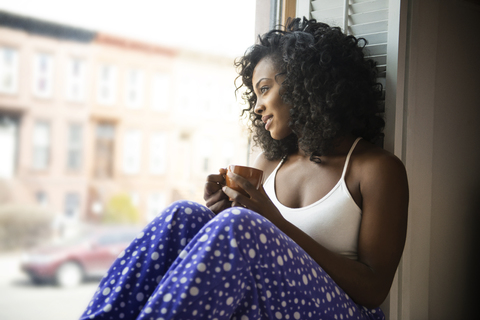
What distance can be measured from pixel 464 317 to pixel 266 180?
106cm

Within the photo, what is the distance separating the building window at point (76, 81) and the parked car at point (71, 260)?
69.2 inches

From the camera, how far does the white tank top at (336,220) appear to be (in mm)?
1038

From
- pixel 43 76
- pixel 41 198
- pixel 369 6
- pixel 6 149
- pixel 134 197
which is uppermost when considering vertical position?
pixel 43 76

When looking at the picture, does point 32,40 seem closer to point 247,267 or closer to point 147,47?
point 147,47

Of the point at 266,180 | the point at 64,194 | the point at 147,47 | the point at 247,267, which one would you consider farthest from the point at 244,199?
the point at 64,194

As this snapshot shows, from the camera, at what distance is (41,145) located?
148 inches

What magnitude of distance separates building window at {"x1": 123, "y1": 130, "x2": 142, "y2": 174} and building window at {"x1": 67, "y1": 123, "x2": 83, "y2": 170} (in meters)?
0.52

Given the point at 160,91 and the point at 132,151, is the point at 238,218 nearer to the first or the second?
the point at 132,151

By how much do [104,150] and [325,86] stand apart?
3972mm

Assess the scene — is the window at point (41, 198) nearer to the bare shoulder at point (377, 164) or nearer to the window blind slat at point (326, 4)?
the window blind slat at point (326, 4)

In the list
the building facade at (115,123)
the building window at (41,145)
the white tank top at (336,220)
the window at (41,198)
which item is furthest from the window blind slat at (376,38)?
the building window at (41,145)

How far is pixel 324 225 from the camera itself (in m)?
1.06

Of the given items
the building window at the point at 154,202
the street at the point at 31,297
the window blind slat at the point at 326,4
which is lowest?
the street at the point at 31,297

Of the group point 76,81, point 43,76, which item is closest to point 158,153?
point 76,81
